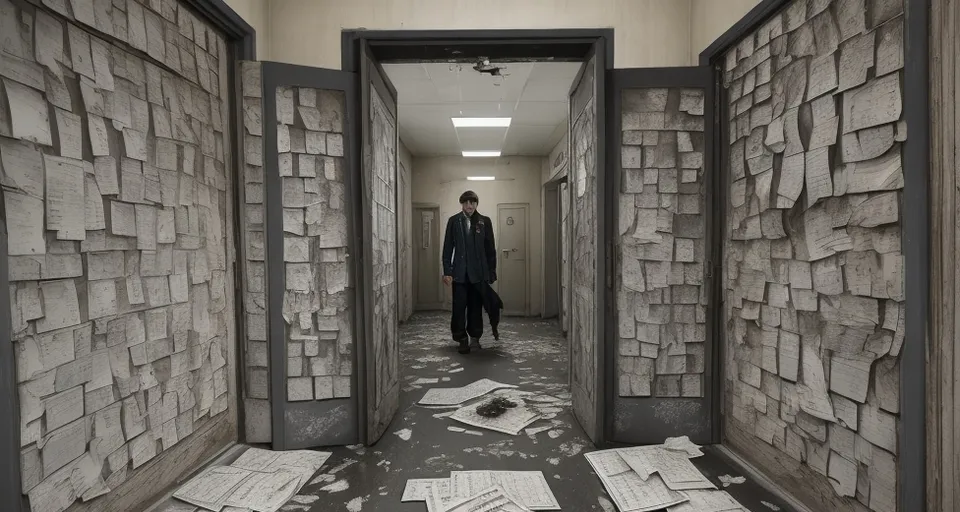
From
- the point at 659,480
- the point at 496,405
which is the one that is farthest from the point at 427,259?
the point at 659,480

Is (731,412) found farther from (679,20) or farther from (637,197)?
(679,20)

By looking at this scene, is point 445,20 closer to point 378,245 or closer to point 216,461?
point 378,245

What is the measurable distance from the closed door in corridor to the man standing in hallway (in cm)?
277

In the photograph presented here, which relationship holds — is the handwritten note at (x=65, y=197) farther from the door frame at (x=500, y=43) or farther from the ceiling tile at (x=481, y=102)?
the ceiling tile at (x=481, y=102)

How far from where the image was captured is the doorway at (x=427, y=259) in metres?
Result: 7.32

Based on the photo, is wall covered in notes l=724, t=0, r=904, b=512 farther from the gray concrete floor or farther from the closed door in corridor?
the closed door in corridor

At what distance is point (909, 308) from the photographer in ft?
4.04

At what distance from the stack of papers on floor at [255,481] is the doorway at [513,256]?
514cm

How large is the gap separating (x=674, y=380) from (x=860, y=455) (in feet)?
2.86

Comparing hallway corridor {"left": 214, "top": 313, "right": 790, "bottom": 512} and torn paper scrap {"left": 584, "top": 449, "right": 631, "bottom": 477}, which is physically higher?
torn paper scrap {"left": 584, "top": 449, "right": 631, "bottom": 477}

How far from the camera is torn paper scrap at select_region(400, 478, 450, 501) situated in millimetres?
1741

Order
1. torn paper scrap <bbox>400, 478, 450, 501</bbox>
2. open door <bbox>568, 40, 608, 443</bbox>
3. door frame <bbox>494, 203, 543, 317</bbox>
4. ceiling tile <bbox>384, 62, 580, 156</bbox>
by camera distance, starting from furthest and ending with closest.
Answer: door frame <bbox>494, 203, 543, 317</bbox> < ceiling tile <bbox>384, 62, 580, 156</bbox> < open door <bbox>568, 40, 608, 443</bbox> < torn paper scrap <bbox>400, 478, 450, 501</bbox>

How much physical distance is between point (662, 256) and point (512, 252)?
196 inches

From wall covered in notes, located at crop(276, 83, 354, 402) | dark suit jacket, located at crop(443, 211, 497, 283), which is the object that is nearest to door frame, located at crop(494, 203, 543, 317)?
dark suit jacket, located at crop(443, 211, 497, 283)
